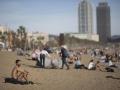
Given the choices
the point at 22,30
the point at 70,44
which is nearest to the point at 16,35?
the point at 22,30

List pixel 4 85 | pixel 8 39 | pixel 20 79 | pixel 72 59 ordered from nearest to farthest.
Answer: pixel 4 85, pixel 20 79, pixel 72 59, pixel 8 39

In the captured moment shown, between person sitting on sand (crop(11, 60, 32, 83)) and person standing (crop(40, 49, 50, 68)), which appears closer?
person sitting on sand (crop(11, 60, 32, 83))

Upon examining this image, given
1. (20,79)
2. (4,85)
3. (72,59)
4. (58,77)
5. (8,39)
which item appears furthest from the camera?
(8,39)

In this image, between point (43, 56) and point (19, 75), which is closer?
point (19, 75)

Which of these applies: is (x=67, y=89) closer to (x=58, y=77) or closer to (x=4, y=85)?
(x=4, y=85)

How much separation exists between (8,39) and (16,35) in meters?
8.25

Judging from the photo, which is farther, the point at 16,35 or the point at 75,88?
the point at 16,35

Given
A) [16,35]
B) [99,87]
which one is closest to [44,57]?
[99,87]

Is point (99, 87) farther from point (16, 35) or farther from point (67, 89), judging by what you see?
point (16, 35)

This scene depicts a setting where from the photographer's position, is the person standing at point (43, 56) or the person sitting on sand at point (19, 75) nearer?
the person sitting on sand at point (19, 75)

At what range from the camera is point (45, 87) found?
39.5 ft

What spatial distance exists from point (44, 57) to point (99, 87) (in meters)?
8.46

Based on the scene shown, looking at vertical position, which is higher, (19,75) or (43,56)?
(43,56)

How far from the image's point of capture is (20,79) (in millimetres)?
13125
